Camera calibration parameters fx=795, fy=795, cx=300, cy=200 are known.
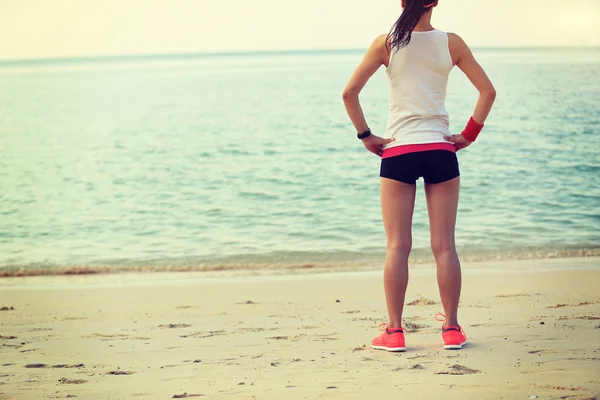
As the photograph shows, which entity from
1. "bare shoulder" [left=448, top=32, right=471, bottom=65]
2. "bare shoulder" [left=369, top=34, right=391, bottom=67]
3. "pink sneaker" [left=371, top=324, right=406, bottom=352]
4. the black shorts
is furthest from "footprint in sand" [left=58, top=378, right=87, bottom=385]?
"bare shoulder" [left=448, top=32, right=471, bottom=65]

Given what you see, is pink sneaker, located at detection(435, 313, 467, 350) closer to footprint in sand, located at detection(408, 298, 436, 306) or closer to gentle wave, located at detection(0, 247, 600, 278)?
footprint in sand, located at detection(408, 298, 436, 306)

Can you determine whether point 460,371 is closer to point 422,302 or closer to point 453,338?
point 453,338

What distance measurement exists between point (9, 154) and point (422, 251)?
9.90 metres

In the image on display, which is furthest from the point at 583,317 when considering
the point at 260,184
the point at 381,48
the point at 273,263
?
the point at 260,184

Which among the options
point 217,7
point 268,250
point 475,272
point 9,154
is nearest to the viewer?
point 475,272

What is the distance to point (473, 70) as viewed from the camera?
2928mm

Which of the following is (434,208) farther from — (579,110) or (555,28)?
(579,110)

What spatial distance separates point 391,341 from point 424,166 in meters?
0.70

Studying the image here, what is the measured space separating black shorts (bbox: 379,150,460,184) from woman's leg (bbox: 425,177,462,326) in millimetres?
42

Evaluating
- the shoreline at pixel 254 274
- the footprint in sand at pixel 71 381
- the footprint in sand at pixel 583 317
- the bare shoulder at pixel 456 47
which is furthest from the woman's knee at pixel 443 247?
the shoreline at pixel 254 274

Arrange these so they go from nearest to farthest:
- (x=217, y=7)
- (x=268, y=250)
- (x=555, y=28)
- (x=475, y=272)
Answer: (x=475, y=272), (x=268, y=250), (x=555, y=28), (x=217, y=7)

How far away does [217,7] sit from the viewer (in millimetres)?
18812

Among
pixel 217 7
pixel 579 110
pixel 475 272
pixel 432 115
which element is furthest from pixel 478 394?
pixel 217 7

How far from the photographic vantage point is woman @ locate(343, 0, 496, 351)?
287cm
